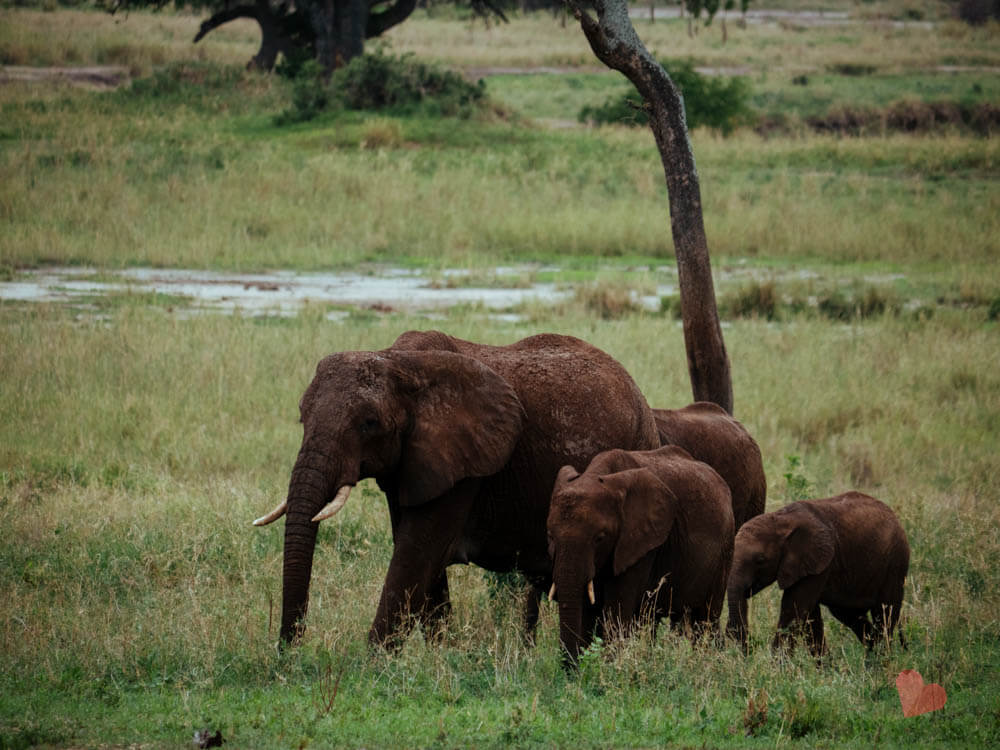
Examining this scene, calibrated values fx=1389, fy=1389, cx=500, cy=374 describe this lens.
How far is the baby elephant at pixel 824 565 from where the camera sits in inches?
345

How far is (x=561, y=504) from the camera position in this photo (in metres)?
7.36

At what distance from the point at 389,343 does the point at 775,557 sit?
29.6 feet

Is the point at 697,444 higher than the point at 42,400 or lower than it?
higher

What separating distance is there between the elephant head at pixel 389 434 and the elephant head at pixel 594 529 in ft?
1.75

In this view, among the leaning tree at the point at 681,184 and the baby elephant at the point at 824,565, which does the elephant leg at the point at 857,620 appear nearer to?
the baby elephant at the point at 824,565

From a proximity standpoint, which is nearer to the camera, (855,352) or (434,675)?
(434,675)

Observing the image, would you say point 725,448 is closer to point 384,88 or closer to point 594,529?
point 594,529

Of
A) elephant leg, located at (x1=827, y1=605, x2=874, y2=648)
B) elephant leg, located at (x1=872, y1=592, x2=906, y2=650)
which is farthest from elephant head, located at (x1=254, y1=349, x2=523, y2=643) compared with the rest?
elephant leg, located at (x1=827, y1=605, x2=874, y2=648)

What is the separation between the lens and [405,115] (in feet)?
120

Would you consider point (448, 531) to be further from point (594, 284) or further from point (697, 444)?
point (594, 284)

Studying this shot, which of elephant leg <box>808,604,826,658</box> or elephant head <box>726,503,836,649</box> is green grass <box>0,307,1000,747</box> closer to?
elephant leg <box>808,604,826,658</box>

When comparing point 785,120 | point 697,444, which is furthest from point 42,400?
point 785,120

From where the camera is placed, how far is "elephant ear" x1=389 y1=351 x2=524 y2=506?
754cm

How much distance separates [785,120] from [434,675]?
3849cm
